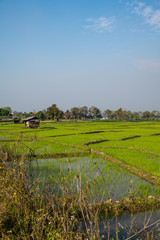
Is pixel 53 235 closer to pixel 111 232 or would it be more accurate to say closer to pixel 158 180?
pixel 111 232

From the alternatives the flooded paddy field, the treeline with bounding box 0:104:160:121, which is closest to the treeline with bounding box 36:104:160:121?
the treeline with bounding box 0:104:160:121

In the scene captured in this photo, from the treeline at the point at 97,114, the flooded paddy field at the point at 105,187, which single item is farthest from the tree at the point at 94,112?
the flooded paddy field at the point at 105,187

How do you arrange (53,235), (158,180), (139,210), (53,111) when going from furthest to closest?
(53,111) < (158,180) < (139,210) < (53,235)

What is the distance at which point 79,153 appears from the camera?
9.90 metres

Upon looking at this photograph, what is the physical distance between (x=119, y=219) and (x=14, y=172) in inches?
87.0

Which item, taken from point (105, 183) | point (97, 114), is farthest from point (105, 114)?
point (105, 183)

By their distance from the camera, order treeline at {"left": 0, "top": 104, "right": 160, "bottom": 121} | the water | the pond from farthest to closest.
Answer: treeline at {"left": 0, "top": 104, "right": 160, "bottom": 121}
the pond
the water

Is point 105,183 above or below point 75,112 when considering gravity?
below

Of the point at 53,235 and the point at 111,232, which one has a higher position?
the point at 53,235

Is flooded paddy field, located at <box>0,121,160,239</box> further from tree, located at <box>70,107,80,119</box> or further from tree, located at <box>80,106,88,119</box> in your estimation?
tree, located at <box>80,106,88,119</box>

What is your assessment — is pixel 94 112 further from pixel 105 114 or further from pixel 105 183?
pixel 105 183

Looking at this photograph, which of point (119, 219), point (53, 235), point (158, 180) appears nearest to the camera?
point (53, 235)

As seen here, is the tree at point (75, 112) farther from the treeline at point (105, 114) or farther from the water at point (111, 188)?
the water at point (111, 188)

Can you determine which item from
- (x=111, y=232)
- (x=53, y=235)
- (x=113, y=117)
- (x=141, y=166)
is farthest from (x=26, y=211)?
(x=113, y=117)
